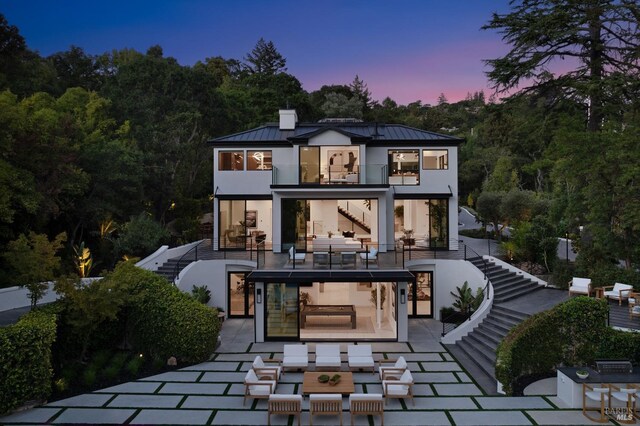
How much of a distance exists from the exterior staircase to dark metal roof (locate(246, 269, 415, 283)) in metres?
3.17

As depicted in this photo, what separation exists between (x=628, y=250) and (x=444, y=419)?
41.3 ft

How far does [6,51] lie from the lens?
2314cm

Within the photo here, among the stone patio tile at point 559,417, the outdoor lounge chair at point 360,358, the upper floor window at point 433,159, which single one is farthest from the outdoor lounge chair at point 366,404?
the upper floor window at point 433,159

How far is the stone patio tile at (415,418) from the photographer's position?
1047 cm

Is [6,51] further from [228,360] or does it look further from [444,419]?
[444,419]

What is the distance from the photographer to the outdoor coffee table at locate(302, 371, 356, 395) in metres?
11.4

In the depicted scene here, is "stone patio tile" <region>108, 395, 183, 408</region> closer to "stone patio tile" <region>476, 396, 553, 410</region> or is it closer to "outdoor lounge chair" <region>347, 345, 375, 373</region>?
"outdoor lounge chair" <region>347, 345, 375, 373</region>

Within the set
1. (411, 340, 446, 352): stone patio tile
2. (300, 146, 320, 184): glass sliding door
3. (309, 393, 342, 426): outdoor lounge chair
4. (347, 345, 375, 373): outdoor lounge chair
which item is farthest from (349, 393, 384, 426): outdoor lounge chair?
(300, 146, 320, 184): glass sliding door

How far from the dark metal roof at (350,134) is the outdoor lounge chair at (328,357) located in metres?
12.2

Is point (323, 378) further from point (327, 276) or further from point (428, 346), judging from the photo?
point (428, 346)

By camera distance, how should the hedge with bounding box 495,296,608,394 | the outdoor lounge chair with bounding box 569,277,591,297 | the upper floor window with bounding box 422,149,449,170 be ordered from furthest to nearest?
the upper floor window with bounding box 422,149,449,170 → the outdoor lounge chair with bounding box 569,277,591,297 → the hedge with bounding box 495,296,608,394

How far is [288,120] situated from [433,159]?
8943 millimetres

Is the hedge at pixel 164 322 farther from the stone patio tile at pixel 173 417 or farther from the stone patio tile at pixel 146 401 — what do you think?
the stone patio tile at pixel 173 417

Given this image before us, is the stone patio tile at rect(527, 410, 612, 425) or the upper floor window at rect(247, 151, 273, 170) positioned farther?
the upper floor window at rect(247, 151, 273, 170)
